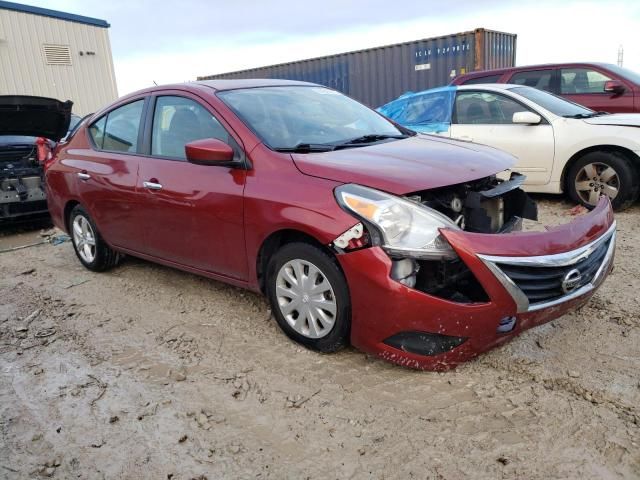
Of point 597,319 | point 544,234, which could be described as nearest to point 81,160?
point 544,234

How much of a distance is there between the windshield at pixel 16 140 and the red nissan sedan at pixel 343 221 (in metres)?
3.21

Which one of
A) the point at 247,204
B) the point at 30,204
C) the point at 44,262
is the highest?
the point at 247,204

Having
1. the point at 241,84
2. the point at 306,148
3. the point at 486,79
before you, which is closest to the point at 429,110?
Answer: the point at 486,79

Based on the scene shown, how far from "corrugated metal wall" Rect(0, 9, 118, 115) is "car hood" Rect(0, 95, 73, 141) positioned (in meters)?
9.20

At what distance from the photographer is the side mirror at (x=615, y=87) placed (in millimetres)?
7320

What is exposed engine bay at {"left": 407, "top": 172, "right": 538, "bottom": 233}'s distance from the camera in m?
2.96

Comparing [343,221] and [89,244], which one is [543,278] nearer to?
[343,221]

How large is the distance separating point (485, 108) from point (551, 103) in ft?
2.49

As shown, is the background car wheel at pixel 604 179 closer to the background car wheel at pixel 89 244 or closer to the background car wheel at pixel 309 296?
the background car wheel at pixel 309 296

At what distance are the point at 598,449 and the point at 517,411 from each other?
38cm

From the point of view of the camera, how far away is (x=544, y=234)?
2.73m

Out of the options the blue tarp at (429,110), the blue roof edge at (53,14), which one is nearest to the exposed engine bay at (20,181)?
the blue tarp at (429,110)

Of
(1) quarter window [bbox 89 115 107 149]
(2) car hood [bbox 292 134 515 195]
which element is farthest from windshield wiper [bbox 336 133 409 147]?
(1) quarter window [bbox 89 115 107 149]

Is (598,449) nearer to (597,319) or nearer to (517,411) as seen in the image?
(517,411)
